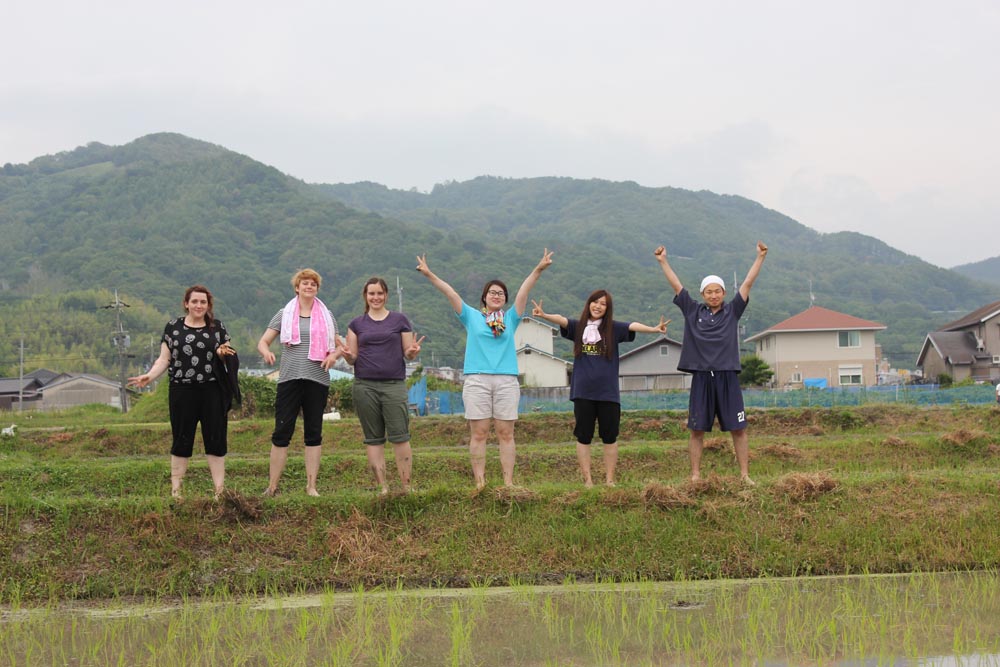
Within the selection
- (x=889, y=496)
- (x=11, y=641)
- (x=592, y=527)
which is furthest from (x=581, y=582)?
(x=11, y=641)

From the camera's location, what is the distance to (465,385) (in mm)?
8453

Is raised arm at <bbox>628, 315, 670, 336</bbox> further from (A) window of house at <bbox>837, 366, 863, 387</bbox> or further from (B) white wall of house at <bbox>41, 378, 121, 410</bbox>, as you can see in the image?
(B) white wall of house at <bbox>41, 378, 121, 410</bbox>

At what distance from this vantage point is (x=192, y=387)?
791 cm

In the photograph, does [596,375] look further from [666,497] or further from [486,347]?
[666,497]

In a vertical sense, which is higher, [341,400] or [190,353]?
[190,353]

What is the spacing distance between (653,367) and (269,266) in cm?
7616

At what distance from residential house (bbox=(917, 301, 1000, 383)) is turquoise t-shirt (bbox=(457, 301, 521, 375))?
176 ft

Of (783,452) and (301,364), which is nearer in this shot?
(301,364)

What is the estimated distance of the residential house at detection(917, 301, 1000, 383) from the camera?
56.6m

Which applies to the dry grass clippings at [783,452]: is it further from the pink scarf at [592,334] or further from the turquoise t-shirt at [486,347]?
the turquoise t-shirt at [486,347]

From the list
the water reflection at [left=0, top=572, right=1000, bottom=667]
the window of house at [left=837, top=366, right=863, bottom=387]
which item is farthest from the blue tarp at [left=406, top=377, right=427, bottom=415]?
the window of house at [left=837, top=366, right=863, bottom=387]

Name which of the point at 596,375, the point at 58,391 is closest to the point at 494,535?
the point at 596,375

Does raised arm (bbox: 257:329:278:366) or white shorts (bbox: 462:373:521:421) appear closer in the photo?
raised arm (bbox: 257:329:278:366)

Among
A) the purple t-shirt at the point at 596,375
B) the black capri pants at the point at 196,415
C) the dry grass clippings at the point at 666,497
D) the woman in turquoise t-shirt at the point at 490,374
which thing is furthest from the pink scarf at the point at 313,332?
the dry grass clippings at the point at 666,497
